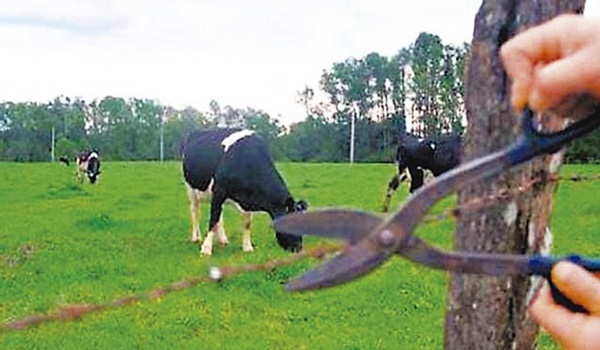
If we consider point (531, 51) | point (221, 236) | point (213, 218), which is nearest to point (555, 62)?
point (531, 51)

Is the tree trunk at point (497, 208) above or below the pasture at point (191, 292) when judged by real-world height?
above

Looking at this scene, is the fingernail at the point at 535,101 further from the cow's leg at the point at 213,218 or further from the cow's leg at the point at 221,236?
the cow's leg at the point at 221,236

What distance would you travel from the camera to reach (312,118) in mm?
68750

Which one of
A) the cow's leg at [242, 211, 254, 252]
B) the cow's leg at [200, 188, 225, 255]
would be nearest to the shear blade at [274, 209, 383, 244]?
the cow's leg at [200, 188, 225, 255]

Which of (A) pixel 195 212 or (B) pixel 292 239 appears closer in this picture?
(B) pixel 292 239

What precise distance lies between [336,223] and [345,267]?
2.7 inches

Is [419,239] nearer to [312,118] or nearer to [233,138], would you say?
[233,138]

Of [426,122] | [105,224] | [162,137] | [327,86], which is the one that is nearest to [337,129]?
[327,86]

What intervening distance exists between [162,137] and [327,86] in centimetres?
1465

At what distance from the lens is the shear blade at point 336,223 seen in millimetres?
1228

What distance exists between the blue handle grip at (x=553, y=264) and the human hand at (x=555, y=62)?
0.19 meters

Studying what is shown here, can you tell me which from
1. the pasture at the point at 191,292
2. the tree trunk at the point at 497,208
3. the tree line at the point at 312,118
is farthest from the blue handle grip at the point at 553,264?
the tree line at the point at 312,118

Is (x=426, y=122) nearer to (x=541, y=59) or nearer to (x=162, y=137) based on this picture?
(x=162, y=137)

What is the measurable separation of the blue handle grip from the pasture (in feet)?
7.85
